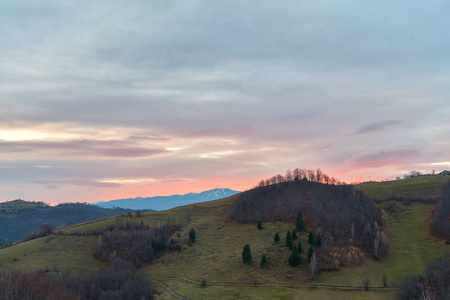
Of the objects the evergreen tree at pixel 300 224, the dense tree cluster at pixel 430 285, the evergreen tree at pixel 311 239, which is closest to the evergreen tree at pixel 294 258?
the evergreen tree at pixel 311 239

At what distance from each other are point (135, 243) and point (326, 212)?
274 feet

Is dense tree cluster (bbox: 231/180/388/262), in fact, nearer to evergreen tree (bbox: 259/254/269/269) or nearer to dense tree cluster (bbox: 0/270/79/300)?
evergreen tree (bbox: 259/254/269/269)

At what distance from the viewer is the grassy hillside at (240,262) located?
78188mm

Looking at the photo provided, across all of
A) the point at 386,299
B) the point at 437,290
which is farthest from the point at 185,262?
the point at 437,290

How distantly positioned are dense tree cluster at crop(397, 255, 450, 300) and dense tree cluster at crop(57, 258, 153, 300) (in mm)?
66774

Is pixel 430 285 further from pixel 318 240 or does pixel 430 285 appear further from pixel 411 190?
pixel 411 190

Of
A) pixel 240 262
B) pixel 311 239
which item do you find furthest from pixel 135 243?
pixel 311 239

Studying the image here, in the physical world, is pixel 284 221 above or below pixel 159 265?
above

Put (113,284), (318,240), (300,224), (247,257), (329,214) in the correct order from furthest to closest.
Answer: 1. (329,214)
2. (300,224)
3. (318,240)
4. (113,284)
5. (247,257)

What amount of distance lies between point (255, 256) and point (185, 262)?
1132 inches

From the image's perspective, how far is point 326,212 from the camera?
11831cm

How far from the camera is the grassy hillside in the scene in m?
78.2

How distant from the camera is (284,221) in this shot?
126 metres

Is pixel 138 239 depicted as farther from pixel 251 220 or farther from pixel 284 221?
pixel 284 221
